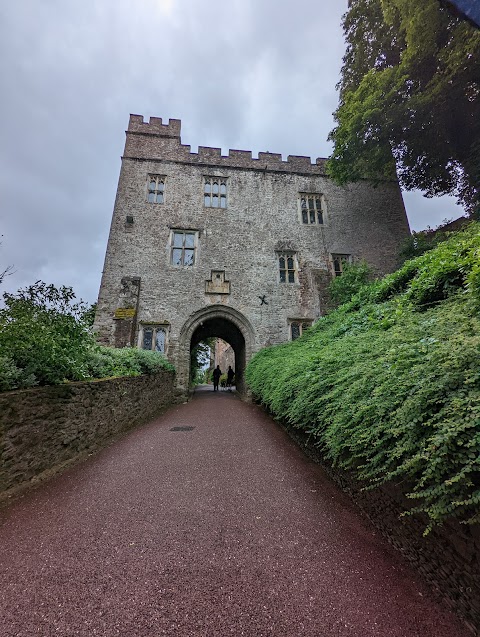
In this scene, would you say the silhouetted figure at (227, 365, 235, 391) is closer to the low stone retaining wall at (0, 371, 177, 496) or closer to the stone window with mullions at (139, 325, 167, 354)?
the stone window with mullions at (139, 325, 167, 354)

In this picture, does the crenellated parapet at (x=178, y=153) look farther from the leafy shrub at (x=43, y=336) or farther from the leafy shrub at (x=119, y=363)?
the leafy shrub at (x=43, y=336)

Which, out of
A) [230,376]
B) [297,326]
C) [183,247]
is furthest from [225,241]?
[230,376]

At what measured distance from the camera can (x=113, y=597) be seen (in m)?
1.62

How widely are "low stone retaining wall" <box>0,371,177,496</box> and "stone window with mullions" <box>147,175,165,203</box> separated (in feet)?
33.6

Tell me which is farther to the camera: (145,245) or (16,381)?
(145,245)

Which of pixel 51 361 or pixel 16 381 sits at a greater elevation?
pixel 51 361

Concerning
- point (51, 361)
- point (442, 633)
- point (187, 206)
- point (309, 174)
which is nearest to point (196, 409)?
point (51, 361)

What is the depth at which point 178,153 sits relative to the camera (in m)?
13.5

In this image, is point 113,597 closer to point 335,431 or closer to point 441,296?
point 335,431

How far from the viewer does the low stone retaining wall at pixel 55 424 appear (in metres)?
2.88

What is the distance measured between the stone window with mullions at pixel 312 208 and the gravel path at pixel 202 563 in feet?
42.0

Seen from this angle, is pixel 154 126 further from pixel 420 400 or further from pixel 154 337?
pixel 420 400

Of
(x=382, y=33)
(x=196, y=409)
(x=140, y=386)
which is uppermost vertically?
(x=382, y=33)

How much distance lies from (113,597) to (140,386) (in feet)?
17.3
